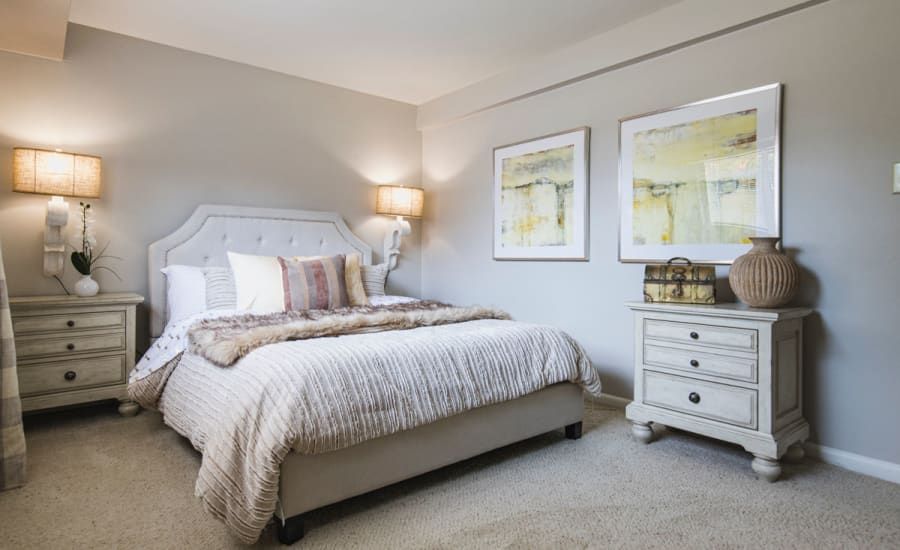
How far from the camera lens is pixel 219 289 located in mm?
3135

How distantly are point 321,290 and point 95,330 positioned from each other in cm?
124

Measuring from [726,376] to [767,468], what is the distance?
0.40 m

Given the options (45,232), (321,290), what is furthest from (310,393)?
(45,232)

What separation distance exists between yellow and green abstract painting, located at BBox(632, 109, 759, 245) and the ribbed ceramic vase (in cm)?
28

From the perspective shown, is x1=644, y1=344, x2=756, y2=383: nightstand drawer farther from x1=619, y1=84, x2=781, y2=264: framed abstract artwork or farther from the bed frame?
x1=619, y1=84, x2=781, y2=264: framed abstract artwork

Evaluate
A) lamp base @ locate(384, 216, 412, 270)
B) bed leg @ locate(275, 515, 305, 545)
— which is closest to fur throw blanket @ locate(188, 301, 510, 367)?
bed leg @ locate(275, 515, 305, 545)

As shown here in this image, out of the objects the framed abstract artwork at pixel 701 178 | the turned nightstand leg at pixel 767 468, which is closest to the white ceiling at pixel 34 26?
the framed abstract artwork at pixel 701 178

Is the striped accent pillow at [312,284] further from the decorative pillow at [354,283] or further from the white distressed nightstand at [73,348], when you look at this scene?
the white distressed nightstand at [73,348]

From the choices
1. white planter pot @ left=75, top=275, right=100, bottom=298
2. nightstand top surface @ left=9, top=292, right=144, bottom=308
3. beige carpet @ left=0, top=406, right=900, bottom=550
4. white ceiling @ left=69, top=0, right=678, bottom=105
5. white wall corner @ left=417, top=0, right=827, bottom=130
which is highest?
white ceiling @ left=69, top=0, right=678, bottom=105

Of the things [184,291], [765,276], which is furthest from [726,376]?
[184,291]

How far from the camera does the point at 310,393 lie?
1.70 m

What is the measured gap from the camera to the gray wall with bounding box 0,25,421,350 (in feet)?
9.92

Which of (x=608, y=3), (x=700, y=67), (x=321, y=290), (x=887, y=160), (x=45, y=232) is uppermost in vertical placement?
(x=608, y=3)

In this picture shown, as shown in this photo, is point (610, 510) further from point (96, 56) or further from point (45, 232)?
point (96, 56)
